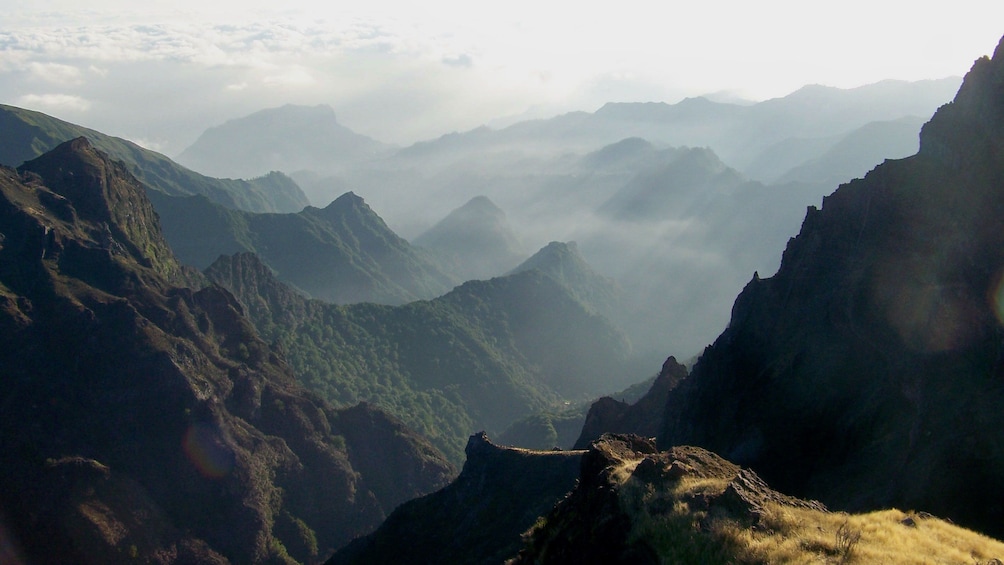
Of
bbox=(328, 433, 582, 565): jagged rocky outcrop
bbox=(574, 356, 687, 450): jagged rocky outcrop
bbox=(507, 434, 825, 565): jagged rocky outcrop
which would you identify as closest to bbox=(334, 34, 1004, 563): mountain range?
bbox=(507, 434, 825, 565): jagged rocky outcrop

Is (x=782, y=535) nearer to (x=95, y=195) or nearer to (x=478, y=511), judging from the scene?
(x=478, y=511)

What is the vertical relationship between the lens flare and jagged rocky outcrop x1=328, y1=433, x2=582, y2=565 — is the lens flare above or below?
below

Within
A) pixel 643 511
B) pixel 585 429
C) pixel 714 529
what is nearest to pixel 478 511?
pixel 585 429

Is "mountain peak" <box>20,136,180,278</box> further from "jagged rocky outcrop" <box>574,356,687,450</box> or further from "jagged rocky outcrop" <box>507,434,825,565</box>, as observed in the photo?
"jagged rocky outcrop" <box>507,434,825,565</box>

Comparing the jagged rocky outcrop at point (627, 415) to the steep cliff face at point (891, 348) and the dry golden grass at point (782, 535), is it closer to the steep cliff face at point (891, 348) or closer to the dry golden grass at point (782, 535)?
the steep cliff face at point (891, 348)

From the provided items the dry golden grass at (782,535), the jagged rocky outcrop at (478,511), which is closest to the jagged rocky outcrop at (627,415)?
the jagged rocky outcrop at (478,511)
